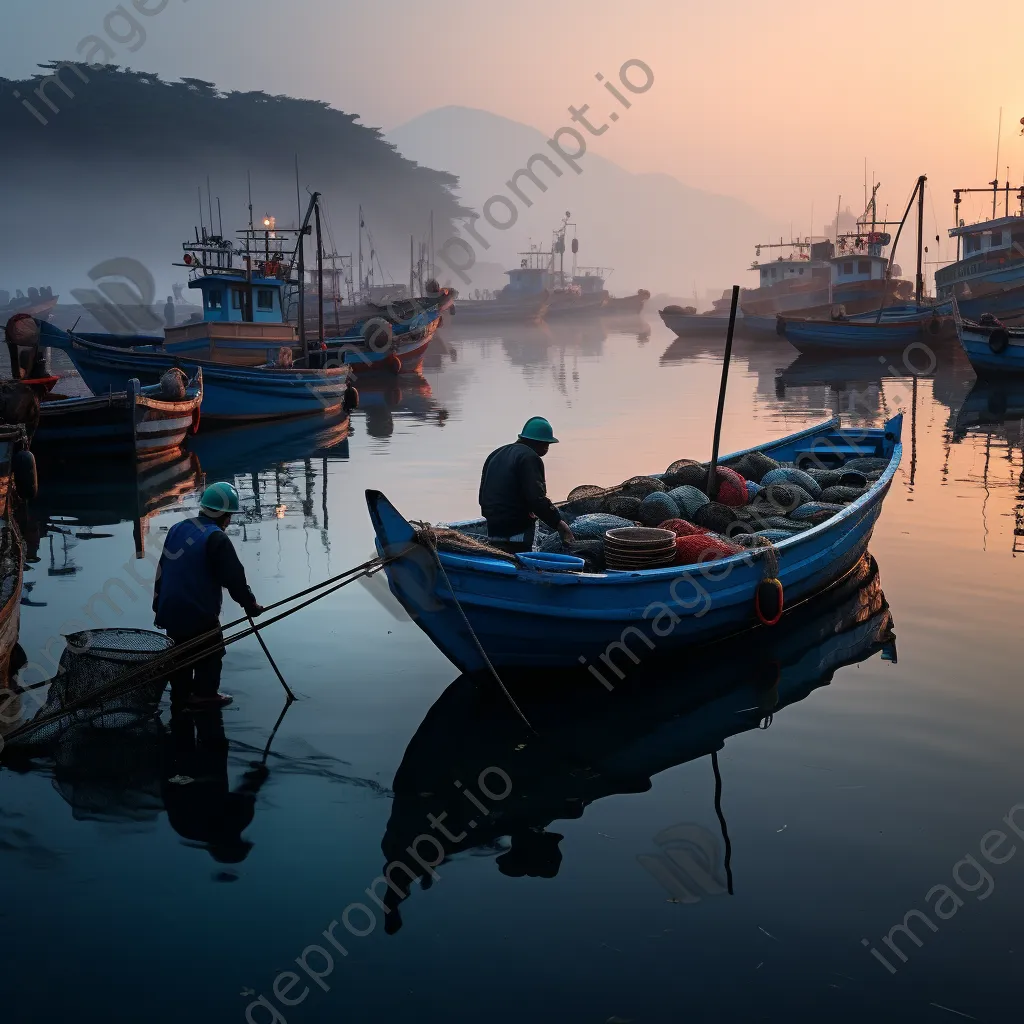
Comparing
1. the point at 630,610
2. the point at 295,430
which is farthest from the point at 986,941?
the point at 295,430

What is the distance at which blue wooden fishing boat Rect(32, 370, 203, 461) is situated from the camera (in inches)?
695

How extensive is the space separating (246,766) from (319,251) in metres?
29.1

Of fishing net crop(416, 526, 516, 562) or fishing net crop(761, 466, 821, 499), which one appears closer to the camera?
fishing net crop(416, 526, 516, 562)

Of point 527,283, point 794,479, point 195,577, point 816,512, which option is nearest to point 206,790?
point 195,577

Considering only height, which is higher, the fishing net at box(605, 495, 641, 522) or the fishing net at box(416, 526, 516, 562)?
the fishing net at box(416, 526, 516, 562)

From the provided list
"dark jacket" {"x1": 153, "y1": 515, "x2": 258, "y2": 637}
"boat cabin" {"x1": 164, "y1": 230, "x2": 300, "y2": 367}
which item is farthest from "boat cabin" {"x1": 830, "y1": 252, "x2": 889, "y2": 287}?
"dark jacket" {"x1": 153, "y1": 515, "x2": 258, "y2": 637}

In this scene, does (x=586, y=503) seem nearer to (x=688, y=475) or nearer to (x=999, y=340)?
(x=688, y=475)

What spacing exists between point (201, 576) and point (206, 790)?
138cm

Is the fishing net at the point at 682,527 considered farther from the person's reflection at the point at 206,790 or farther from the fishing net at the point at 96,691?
the fishing net at the point at 96,691

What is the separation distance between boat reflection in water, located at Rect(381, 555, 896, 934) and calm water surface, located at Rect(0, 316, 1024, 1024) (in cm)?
3

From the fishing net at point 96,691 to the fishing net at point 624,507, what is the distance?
4.38 metres

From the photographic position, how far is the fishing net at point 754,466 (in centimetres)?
1147

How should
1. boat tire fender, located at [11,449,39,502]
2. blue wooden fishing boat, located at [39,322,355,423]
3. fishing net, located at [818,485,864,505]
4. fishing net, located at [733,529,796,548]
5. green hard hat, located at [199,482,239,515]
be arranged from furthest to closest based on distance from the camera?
blue wooden fishing boat, located at [39,322,355,423]
boat tire fender, located at [11,449,39,502]
fishing net, located at [818,485,864,505]
fishing net, located at [733,529,796,548]
green hard hat, located at [199,482,239,515]

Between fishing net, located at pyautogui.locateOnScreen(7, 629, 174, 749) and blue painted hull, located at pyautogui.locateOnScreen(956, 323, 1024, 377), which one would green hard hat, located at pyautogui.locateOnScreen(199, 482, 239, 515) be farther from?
blue painted hull, located at pyautogui.locateOnScreen(956, 323, 1024, 377)
